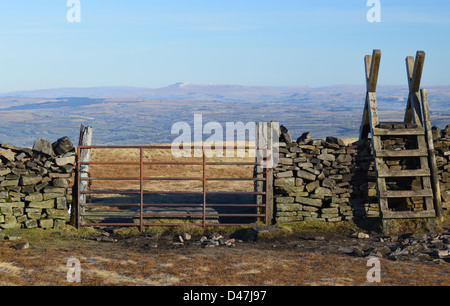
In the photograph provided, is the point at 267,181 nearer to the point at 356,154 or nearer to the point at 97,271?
the point at 356,154

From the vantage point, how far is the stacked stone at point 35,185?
1221cm

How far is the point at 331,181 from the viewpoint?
1312 cm

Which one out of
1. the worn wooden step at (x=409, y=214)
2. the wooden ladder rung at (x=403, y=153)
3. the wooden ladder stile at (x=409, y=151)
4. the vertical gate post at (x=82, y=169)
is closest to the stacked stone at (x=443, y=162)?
the wooden ladder stile at (x=409, y=151)

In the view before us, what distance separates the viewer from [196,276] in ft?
28.6

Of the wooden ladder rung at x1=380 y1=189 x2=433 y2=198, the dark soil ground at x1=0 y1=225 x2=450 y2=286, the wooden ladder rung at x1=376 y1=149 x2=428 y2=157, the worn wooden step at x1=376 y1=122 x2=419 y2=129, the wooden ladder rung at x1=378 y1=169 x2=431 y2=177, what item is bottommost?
the dark soil ground at x1=0 y1=225 x2=450 y2=286

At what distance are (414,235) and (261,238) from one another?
356cm

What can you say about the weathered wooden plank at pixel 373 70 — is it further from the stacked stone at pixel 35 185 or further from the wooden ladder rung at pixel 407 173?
the stacked stone at pixel 35 185

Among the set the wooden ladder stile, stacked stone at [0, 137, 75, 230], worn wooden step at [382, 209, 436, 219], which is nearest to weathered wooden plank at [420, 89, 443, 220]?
the wooden ladder stile

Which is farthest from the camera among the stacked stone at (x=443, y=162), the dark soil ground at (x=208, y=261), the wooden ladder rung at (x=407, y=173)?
the stacked stone at (x=443, y=162)

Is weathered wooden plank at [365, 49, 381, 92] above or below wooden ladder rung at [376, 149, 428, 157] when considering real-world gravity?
above

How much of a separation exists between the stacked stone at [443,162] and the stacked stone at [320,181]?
71.3 inches

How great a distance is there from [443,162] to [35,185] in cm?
1037

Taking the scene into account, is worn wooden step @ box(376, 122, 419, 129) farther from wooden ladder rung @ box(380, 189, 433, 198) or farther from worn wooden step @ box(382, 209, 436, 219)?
worn wooden step @ box(382, 209, 436, 219)

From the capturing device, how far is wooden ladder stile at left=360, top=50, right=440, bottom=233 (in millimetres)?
12500
